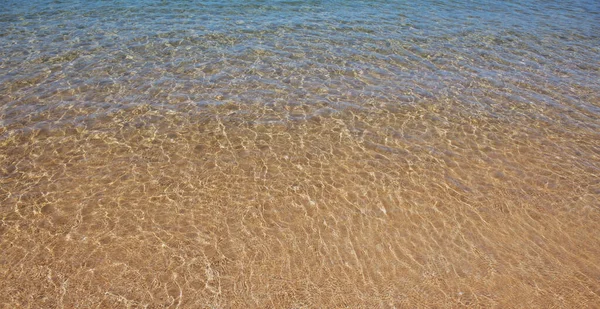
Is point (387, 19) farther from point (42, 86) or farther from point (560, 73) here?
point (42, 86)

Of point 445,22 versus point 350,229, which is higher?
point 445,22

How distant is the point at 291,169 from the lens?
687cm

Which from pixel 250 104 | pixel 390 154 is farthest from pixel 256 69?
pixel 390 154

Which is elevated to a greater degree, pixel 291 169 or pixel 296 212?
pixel 291 169

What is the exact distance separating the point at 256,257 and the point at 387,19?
11.7 m

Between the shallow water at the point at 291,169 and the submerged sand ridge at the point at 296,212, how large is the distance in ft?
0.10

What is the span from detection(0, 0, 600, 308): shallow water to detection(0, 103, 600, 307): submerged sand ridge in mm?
30

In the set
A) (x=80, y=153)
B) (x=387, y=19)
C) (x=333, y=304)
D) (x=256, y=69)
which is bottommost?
(x=333, y=304)

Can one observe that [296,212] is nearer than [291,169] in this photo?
Yes

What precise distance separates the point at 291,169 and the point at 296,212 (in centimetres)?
108

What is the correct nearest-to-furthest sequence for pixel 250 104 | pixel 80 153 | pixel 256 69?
pixel 80 153 → pixel 250 104 → pixel 256 69

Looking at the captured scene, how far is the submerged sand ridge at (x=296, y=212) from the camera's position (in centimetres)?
484

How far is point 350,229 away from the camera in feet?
18.7

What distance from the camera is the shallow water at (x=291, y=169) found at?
4934 mm
